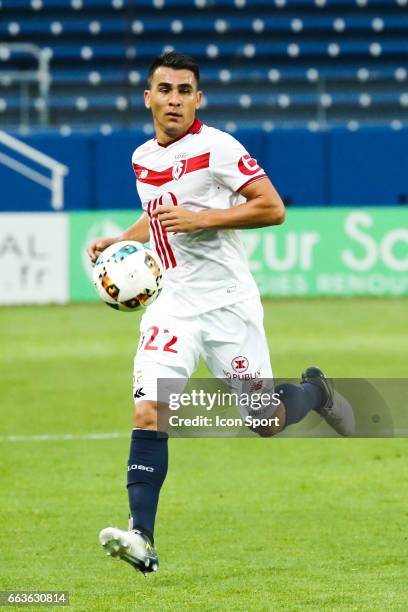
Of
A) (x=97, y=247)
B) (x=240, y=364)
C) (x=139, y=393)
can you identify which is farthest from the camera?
(x=97, y=247)

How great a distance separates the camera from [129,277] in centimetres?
571

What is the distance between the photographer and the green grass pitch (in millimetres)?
5203

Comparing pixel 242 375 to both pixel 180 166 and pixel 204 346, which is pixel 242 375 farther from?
pixel 180 166

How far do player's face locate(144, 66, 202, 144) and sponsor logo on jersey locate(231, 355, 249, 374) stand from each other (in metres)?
1.06

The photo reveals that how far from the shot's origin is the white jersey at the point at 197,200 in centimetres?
582

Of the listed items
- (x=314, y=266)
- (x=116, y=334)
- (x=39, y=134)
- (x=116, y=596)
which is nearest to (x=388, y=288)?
(x=314, y=266)

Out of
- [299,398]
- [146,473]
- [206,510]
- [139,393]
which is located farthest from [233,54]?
[146,473]

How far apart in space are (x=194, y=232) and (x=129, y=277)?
40 cm

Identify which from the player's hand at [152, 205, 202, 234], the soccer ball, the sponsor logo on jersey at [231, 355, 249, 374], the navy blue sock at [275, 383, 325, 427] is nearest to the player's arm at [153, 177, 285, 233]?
the player's hand at [152, 205, 202, 234]

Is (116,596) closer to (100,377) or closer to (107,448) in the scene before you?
(107,448)

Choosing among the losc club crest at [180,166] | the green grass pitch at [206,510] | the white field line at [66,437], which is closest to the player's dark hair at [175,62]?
the losc club crest at [180,166]

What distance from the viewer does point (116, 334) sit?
52.8ft

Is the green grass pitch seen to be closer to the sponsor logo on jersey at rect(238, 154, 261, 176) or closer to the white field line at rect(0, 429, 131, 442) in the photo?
the white field line at rect(0, 429, 131, 442)

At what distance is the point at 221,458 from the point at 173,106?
137 inches
